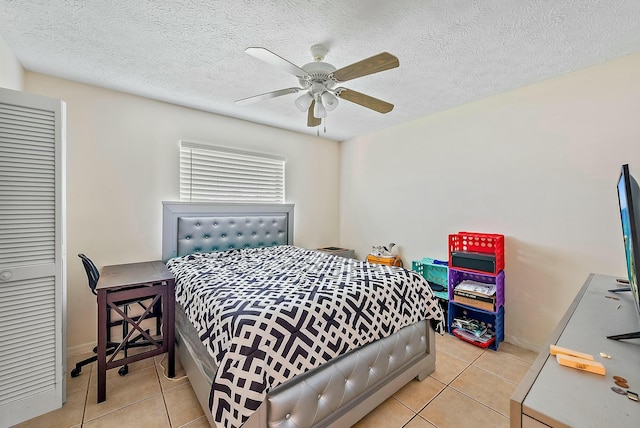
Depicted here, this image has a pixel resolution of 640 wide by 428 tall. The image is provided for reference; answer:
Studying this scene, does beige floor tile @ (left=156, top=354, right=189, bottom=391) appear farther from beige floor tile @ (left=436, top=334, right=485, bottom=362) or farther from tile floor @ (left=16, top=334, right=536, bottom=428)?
beige floor tile @ (left=436, top=334, right=485, bottom=362)

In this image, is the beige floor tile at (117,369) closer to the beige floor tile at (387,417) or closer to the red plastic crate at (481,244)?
the beige floor tile at (387,417)

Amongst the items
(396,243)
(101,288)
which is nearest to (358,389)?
(101,288)

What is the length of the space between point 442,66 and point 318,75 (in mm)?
1105

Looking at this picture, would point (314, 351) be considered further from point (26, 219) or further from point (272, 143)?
point (272, 143)

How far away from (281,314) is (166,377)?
59.1 inches

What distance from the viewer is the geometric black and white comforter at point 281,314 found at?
1.30m

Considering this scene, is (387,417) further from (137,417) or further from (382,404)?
(137,417)

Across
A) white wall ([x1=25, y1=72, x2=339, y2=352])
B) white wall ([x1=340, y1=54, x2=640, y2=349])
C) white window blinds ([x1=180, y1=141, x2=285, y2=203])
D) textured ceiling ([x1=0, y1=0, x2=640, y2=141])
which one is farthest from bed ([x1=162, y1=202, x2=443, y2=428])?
textured ceiling ([x1=0, y1=0, x2=640, y2=141])

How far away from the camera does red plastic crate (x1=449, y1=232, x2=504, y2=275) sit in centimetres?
259

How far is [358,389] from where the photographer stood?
5.46 ft

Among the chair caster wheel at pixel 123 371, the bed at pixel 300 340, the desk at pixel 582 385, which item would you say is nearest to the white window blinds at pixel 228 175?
the bed at pixel 300 340

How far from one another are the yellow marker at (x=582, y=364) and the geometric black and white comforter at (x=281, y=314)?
1020 mm

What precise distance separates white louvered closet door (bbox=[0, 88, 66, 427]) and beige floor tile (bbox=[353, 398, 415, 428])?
2.09m

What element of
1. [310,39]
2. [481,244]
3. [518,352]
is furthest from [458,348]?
[310,39]
